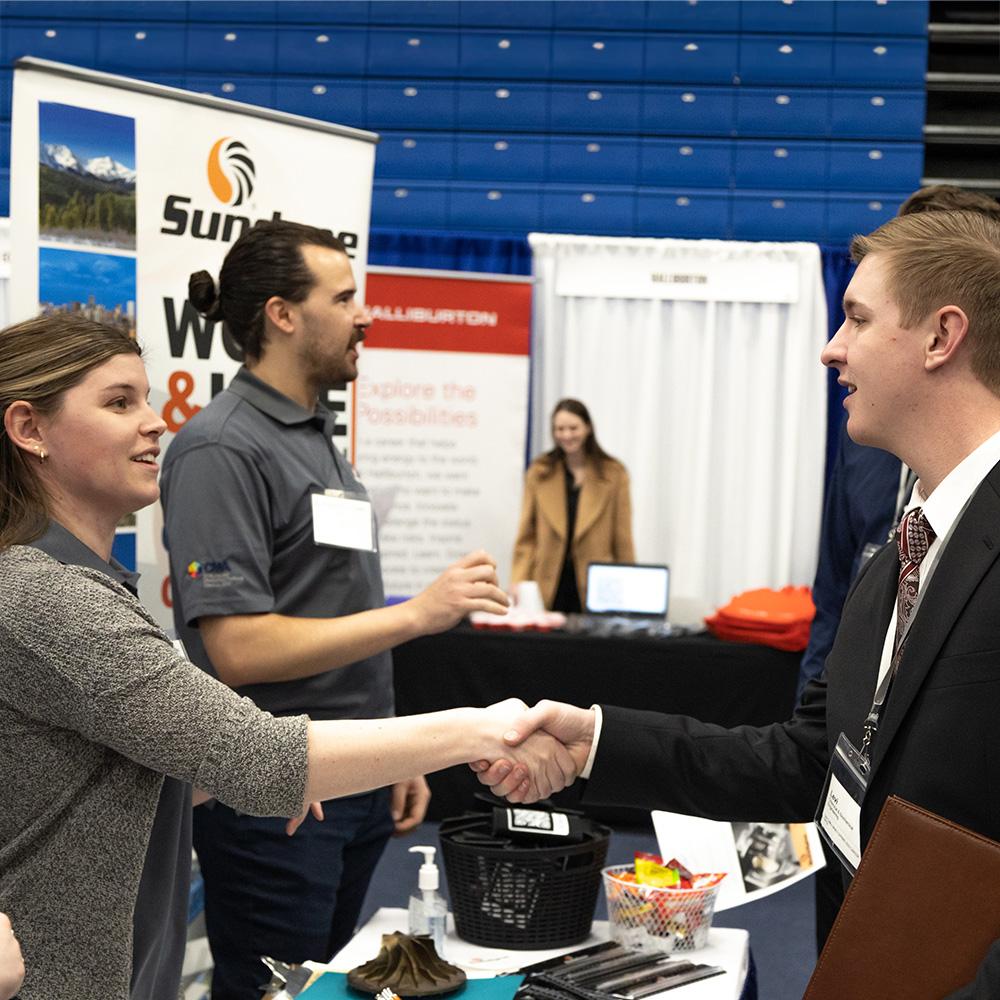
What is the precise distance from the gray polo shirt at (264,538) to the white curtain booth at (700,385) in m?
4.26

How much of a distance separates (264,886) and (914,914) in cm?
132

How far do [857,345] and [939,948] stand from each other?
2.32ft

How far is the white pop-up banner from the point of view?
2545 millimetres

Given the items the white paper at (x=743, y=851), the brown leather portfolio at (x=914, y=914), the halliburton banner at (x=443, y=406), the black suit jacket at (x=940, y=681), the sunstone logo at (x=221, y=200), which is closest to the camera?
the brown leather portfolio at (x=914, y=914)

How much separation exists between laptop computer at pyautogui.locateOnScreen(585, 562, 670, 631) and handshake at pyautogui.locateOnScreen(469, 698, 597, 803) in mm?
3158

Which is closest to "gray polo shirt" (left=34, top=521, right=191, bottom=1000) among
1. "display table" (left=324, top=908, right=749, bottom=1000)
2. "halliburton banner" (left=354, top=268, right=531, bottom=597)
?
"display table" (left=324, top=908, right=749, bottom=1000)

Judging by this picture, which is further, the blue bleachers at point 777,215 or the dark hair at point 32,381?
the blue bleachers at point 777,215

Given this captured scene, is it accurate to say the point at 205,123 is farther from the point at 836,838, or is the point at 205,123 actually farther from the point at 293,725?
the point at 836,838

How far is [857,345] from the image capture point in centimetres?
143

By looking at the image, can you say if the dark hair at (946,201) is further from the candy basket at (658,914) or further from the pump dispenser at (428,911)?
the pump dispenser at (428,911)

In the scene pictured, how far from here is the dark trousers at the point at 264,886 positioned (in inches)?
81.7

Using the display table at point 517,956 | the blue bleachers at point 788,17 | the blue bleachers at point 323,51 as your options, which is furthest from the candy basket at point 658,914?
the blue bleachers at point 323,51

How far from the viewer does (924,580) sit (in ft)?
4.35

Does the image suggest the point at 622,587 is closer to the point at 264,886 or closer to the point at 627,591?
the point at 627,591
